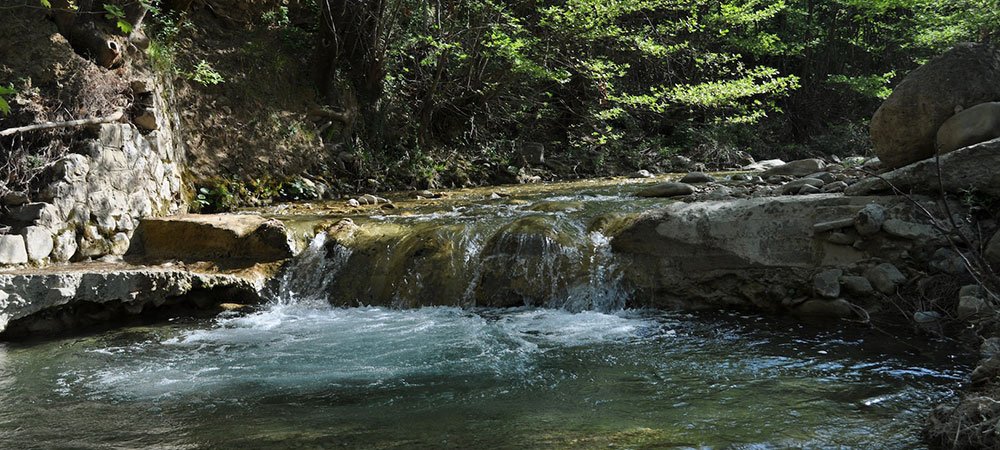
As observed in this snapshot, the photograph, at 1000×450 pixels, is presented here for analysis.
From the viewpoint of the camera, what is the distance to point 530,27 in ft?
46.0

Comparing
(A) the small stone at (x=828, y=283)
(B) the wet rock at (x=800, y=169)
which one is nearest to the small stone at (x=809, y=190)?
(A) the small stone at (x=828, y=283)

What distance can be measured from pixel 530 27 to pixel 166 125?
7571 mm

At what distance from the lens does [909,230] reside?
562cm

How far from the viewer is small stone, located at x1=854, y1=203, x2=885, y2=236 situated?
5.69m

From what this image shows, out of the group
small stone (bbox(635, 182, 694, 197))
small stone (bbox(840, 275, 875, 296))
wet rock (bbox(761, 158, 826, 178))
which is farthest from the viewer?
wet rock (bbox(761, 158, 826, 178))

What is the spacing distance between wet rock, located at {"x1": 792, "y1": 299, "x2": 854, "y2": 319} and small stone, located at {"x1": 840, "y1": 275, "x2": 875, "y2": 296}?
0.51 feet

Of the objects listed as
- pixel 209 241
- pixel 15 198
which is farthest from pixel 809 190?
pixel 15 198

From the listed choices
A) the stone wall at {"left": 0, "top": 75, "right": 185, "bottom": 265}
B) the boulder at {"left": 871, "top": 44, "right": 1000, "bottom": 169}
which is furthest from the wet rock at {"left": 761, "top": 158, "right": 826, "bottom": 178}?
the stone wall at {"left": 0, "top": 75, "right": 185, "bottom": 265}

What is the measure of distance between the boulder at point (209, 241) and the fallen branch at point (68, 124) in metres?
1.16

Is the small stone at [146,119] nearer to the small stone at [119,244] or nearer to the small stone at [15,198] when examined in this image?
the small stone at [119,244]

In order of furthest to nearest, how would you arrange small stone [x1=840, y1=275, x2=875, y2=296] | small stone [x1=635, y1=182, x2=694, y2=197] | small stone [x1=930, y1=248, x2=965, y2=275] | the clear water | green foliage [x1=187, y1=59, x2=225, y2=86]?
1. green foliage [x1=187, y1=59, x2=225, y2=86]
2. small stone [x1=635, y1=182, x2=694, y2=197]
3. small stone [x1=840, y1=275, x2=875, y2=296]
4. small stone [x1=930, y1=248, x2=965, y2=275]
5. the clear water

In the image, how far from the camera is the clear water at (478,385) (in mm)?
3395

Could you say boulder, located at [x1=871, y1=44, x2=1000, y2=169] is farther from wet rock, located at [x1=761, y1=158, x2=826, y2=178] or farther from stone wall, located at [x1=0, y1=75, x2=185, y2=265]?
stone wall, located at [x1=0, y1=75, x2=185, y2=265]

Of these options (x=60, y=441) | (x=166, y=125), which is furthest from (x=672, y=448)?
(x=166, y=125)
